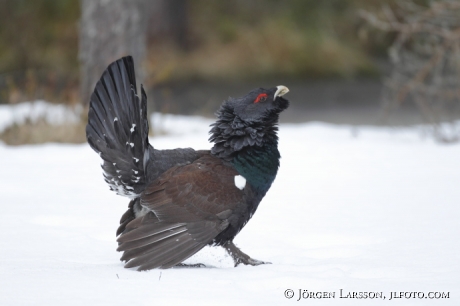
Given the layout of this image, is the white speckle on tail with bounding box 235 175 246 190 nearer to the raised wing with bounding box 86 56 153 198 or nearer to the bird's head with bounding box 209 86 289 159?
the bird's head with bounding box 209 86 289 159

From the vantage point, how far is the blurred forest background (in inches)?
683

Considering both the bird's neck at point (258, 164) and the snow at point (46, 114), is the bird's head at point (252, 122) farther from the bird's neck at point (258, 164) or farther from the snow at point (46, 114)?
the snow at point (46, 114)

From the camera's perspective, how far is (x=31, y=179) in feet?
21.9

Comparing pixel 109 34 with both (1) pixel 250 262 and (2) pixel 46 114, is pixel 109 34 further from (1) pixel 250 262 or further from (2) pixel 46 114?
(1) pixel 250 262

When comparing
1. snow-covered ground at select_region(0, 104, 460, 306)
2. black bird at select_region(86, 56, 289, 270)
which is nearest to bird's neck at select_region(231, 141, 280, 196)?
black bird at select_region(86, 56, 289, 270)

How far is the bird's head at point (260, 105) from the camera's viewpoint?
14.0ft

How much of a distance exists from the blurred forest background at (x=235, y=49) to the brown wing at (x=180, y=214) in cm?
1063

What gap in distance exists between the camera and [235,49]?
67.6 feet

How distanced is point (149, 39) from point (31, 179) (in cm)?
1322

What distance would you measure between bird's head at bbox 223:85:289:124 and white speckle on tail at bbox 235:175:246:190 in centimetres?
41

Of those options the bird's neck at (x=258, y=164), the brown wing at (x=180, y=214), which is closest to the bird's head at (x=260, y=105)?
the bird's neck at (x=258, y=164)

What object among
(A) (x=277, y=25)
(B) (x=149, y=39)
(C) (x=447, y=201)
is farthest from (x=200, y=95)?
(C) (x=447, y=201)

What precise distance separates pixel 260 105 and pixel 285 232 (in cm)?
126

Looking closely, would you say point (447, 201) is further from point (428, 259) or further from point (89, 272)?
point (89, 272)
